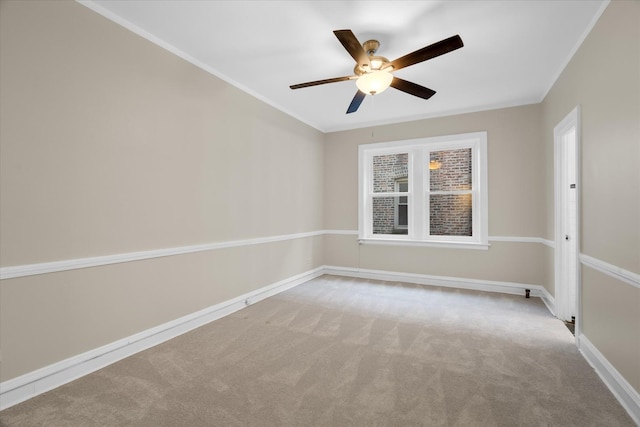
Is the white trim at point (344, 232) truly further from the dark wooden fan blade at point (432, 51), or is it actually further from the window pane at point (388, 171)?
the dark wooden fan blade at point (432, 51)

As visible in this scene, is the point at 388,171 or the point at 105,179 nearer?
the point at 105,179

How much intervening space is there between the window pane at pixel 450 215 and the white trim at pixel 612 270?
2162 mm

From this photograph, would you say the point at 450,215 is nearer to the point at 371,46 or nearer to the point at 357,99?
the point at 357,99

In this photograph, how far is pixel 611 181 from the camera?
2139 millimetres

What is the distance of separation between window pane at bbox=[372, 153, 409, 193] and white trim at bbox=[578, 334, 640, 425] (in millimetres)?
3276

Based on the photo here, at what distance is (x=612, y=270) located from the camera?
2107 millimetres

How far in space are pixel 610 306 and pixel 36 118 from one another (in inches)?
164

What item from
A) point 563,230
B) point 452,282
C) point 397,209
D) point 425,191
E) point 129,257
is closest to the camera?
point 129,257

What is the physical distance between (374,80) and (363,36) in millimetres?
405

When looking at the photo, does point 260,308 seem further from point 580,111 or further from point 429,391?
point 580,111

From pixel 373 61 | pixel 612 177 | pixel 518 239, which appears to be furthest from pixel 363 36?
pixel 518 239

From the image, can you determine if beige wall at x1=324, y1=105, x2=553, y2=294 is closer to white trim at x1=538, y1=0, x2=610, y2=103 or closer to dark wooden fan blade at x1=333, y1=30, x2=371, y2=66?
white trim at x1=538, y1=0, x2=610, y2=103

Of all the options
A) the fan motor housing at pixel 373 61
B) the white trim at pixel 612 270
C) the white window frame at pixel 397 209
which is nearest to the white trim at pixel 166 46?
the fan motor housing at pixel 373 61

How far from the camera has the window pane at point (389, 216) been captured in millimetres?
5227
